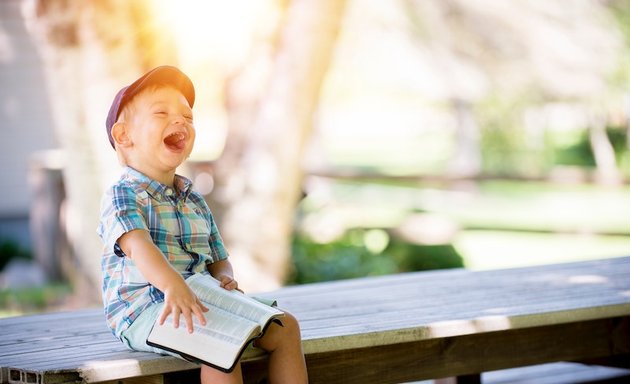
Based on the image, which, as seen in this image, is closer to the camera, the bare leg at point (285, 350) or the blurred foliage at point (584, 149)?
the bare leg at point (285, 350)

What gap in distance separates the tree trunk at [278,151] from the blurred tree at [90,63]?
911 millimetres

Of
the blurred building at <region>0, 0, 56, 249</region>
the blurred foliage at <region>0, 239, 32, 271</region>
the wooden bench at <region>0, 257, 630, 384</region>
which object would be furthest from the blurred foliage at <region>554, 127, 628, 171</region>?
the wooden bench at <region>0, 257, 630, 384</region>

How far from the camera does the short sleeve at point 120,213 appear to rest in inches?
112

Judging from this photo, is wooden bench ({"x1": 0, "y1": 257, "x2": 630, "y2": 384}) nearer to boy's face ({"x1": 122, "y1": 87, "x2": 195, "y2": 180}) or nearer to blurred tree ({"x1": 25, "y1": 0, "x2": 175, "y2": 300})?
boy's face ({"x1": 122, "y1": 87, "x2": 195, "y2": 180})

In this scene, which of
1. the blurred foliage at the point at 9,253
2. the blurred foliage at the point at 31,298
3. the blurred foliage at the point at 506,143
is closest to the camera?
the blurred foliage at the point at 31,298

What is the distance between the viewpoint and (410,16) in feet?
58.9

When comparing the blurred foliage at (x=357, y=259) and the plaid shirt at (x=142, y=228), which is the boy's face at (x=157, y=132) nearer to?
the plaid shirt at (x=142, y=228)

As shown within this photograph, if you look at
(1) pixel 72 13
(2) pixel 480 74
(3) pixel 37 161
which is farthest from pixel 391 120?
(1) pixel 72 13

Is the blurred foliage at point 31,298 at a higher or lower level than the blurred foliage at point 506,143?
lower

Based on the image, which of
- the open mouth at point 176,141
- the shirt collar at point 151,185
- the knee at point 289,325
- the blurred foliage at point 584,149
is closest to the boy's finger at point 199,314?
the knee at point 289,325

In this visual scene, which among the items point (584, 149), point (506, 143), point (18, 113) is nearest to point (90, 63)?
point (18, 113)

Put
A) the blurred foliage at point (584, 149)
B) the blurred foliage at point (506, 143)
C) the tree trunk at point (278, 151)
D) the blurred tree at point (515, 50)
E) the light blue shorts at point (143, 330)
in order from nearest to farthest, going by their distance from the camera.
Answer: the light blue shorts at point (143, 330) < the tree trunk at point (278, 151) < the blurred tree at point (515, 50) < the blurred foliage at point (506, 143) < the blurred foliage at point (584, 149)

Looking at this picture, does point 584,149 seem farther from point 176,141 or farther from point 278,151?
point 176,141

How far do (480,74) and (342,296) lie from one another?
57.5 feet
